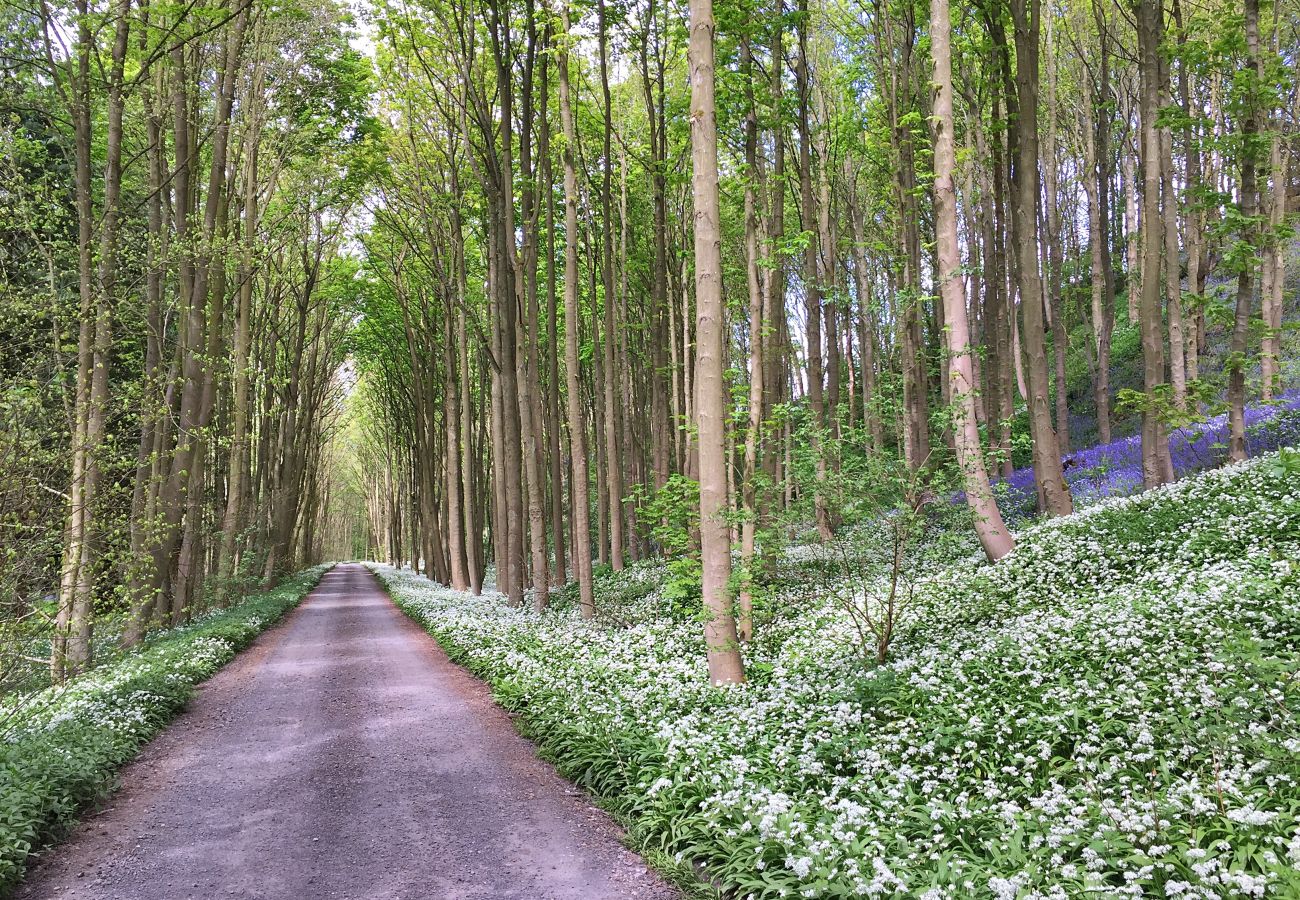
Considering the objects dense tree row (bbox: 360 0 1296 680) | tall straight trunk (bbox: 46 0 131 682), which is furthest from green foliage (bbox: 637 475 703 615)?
tall straight trunk (bbox: 46 0 131 682)

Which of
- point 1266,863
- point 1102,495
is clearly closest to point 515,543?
point 1102,495

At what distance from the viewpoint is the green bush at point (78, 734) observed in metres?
5.13

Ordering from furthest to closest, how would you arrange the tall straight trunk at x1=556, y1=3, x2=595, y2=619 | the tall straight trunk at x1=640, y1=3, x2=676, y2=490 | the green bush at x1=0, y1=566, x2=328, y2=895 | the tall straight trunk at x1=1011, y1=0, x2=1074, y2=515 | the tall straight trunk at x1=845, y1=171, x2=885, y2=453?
the tall straight trunk at x1=845, y1=171, x2=885, y2=453, the tall straight trunk at x1=640, y1=3, x2=676, y2=490, the tall straight trunk at x1=556, y1=3, x2=595, y2=619, the tall straight trunk at x1=1011, y1=0, x2=1074, y2=515, the green bush at x1=0, y1=566, x2=328, y2=895

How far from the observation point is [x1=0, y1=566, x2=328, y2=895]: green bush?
5.13 metres

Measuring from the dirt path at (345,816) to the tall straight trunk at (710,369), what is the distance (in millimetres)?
2195

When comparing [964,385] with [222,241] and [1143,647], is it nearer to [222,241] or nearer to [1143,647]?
[1143,647]

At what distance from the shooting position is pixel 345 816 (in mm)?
5695

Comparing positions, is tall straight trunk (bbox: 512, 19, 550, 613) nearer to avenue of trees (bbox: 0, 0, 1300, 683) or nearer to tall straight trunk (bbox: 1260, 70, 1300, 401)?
avenue of trees (bbox: 0, 0, 1300, 683)

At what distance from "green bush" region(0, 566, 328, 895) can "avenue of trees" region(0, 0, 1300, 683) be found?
764 millimetres

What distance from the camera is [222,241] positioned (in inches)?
487

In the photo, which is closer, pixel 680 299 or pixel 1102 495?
pixel 1102 495

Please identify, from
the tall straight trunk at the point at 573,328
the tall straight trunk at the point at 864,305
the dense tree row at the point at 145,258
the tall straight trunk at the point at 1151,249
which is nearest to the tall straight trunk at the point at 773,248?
the tall straight trunk at the point at 573,328

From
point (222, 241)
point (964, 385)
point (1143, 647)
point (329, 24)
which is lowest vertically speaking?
point (1143, 647)

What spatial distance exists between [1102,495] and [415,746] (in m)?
11.5
